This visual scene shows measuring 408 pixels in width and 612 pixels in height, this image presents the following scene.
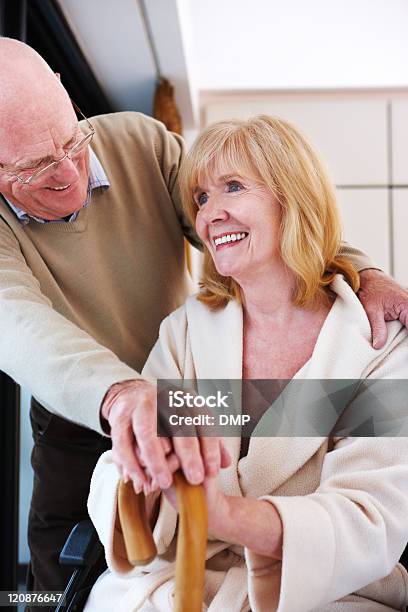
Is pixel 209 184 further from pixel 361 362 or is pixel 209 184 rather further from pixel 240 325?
pixel 361 362

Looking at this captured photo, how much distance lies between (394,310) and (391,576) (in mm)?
455

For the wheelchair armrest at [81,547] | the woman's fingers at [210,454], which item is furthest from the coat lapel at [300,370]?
the woman's fingers at [210,454]

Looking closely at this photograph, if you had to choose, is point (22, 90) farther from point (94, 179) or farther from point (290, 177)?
point (290, 177)

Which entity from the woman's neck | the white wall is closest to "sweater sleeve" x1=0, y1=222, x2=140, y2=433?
the woman's neck

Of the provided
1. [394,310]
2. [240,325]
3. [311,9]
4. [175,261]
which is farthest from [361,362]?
[311,9]

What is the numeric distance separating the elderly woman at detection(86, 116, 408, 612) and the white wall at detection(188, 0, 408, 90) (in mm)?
3002

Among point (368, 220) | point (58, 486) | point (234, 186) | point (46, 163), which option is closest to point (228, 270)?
point (234, 186)

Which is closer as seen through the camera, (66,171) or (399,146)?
(66,171)

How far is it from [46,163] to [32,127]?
0.08 metres

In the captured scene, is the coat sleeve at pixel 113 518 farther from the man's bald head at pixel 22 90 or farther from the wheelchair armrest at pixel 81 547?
the man's bald head at pixel 22 90

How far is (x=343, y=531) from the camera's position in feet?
3.46

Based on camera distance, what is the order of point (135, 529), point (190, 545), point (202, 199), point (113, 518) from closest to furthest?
point (190, 545)
point (135, 529)
point (113, 518)
point (202, 199)

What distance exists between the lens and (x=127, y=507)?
0.99m

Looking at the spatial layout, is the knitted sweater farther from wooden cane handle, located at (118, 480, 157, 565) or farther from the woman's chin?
wooden cane handle, located at (118, 480, 157, 565)
